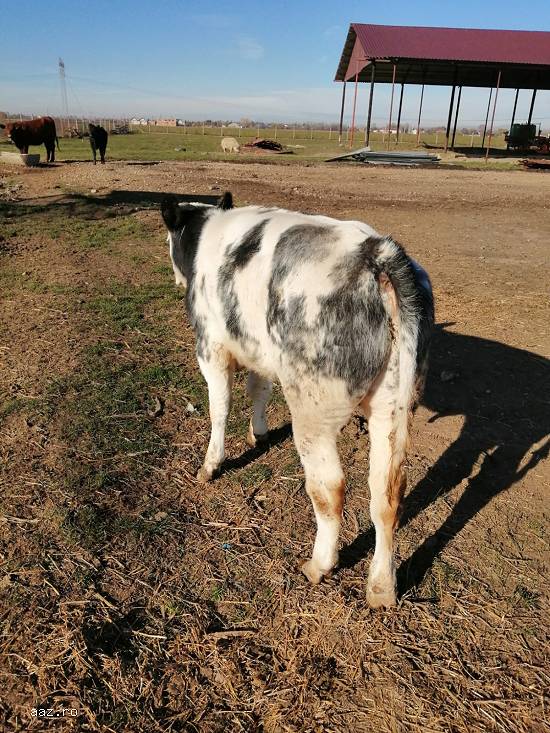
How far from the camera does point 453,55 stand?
3086 cm

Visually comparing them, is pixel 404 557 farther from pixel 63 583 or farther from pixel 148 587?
pixel 63 583

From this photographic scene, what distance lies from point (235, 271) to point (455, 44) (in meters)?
36.6

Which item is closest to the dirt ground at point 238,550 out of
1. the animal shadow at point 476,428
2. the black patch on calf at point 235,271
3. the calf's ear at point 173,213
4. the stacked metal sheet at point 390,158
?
the animal shadow at point 476,428

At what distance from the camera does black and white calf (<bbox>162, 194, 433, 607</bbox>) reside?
2607 mm

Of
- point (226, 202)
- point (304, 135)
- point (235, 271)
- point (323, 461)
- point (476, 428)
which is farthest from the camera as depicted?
point (304, 135)

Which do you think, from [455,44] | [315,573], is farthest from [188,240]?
[455,44]

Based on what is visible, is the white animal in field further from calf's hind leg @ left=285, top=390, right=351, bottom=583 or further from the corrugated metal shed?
calf's hind leg @ left=285, top=390, right=351, bottom=583

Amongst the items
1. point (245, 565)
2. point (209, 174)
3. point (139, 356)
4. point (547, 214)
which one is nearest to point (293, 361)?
point (245, 565)

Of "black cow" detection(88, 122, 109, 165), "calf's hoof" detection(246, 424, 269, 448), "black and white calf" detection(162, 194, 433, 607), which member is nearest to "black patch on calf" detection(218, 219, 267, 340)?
"black and white calf" detection(162, 194, 433, 607)

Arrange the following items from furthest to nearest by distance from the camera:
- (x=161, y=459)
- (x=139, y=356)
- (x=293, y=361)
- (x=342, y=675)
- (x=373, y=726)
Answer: (x=139, y=356)
(x=161, y=459)
(x=293, y=361)
(x=342, y=675)
(x=373, y=726)

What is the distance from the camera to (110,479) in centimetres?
389

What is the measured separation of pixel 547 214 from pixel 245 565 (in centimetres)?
1397

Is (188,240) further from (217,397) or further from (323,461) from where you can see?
(323,461)

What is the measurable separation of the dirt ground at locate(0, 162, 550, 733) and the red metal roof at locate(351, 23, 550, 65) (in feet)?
97.7
